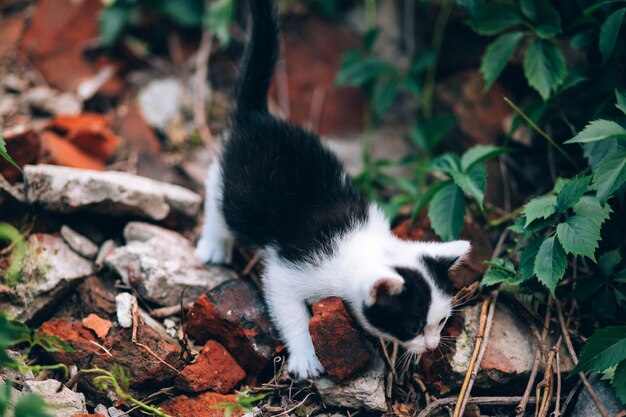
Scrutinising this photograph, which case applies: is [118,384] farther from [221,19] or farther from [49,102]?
[221,19]

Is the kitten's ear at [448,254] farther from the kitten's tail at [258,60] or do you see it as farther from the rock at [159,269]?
the kitten's tail at [258,60]

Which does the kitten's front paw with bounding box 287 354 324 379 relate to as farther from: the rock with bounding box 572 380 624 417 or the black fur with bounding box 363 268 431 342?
the rock with bounding box 572 380 624 417

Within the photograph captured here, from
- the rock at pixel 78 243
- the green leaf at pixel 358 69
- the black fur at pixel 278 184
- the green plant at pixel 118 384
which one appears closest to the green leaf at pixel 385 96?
the green leaf at pixel 358 69

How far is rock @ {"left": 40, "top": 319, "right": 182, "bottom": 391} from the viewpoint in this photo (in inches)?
90.5

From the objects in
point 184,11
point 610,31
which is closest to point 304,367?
point 610,31

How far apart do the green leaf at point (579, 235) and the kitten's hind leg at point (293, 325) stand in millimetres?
1083

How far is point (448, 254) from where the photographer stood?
2.32 meters

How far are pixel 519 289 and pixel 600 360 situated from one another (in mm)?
480

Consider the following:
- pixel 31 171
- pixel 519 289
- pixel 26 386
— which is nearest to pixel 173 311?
pixel 26 386

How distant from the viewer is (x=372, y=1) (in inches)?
149

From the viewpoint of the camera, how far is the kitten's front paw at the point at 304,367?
2.36 meters

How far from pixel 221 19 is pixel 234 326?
2.08 meters

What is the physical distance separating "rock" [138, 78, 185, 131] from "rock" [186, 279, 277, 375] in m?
1.60

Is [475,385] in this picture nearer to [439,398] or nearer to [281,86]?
[439,398]
